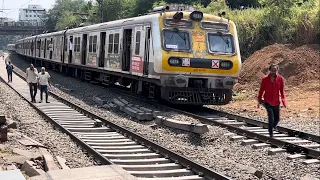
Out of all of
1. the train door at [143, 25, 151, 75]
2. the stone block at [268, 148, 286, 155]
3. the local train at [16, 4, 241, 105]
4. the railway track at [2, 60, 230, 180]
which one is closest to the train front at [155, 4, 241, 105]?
the local train at [16, 4, 241, 105]

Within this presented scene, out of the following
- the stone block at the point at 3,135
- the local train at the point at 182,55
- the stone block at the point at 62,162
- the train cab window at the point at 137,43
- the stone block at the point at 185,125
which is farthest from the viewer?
the train cab window at the point at 137,43

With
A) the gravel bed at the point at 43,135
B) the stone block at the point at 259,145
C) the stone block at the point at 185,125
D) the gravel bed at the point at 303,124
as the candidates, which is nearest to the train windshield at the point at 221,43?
the gravel bed at the point at 303,124

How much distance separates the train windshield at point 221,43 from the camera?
45.8 feet

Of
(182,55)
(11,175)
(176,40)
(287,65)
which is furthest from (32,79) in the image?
(11,175)

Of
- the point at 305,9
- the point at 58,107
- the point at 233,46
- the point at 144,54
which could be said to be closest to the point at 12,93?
the point at 58,107

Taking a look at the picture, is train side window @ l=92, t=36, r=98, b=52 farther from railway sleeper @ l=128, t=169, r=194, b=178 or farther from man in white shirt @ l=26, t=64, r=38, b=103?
Answer: railway sleeper @ l=128, t=169, r=194, b=178

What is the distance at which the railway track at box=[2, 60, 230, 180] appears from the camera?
6648mm

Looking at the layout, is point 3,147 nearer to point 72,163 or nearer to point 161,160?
point 72,163

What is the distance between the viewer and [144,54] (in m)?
14.0

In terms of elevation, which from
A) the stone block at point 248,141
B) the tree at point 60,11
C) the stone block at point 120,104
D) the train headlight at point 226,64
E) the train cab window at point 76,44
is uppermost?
the tree at point 60,11

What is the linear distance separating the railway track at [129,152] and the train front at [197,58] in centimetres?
277

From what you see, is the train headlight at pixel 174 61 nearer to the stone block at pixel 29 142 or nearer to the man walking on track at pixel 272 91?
the man walking on track at pixel 272 91

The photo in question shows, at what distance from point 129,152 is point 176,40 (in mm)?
6071

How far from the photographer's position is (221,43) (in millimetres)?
14078
